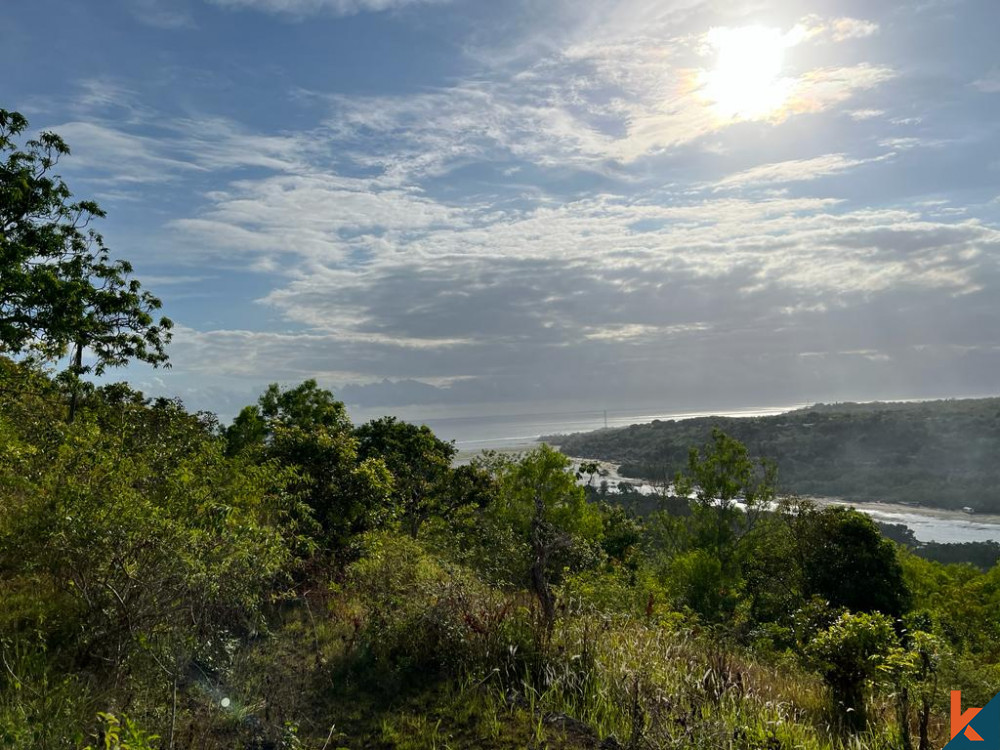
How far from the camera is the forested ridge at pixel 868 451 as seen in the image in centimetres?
13738

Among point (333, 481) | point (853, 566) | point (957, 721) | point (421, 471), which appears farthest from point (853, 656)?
point (853, 566)

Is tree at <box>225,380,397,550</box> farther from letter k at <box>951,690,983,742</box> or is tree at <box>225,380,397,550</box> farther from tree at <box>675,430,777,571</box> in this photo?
tree at <box>675,430,777,571</box>

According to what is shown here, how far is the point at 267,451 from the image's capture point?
12.2 m

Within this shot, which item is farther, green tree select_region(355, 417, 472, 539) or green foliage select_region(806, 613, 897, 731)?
green tree select_region(355, 417, 472, 539)

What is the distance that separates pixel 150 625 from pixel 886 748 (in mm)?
7071

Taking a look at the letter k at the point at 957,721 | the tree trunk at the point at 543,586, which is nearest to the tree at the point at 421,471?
the tree trunk at the point at 543,586


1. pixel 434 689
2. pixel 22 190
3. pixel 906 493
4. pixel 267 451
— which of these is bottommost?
pixel 906 493

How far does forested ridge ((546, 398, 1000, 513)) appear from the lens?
451 ft

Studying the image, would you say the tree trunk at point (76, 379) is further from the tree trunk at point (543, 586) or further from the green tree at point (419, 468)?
the tree trunk at point (543, 586)

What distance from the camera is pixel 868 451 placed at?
544 ft

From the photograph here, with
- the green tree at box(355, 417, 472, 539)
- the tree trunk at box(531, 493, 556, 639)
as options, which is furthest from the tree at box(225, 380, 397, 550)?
the green tree at box(355, 417, 472, 539)

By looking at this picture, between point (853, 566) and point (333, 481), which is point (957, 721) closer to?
point (333, 481)

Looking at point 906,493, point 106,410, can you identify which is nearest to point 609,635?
point 106,410

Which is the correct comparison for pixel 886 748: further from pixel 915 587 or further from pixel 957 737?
pixel 915 587
